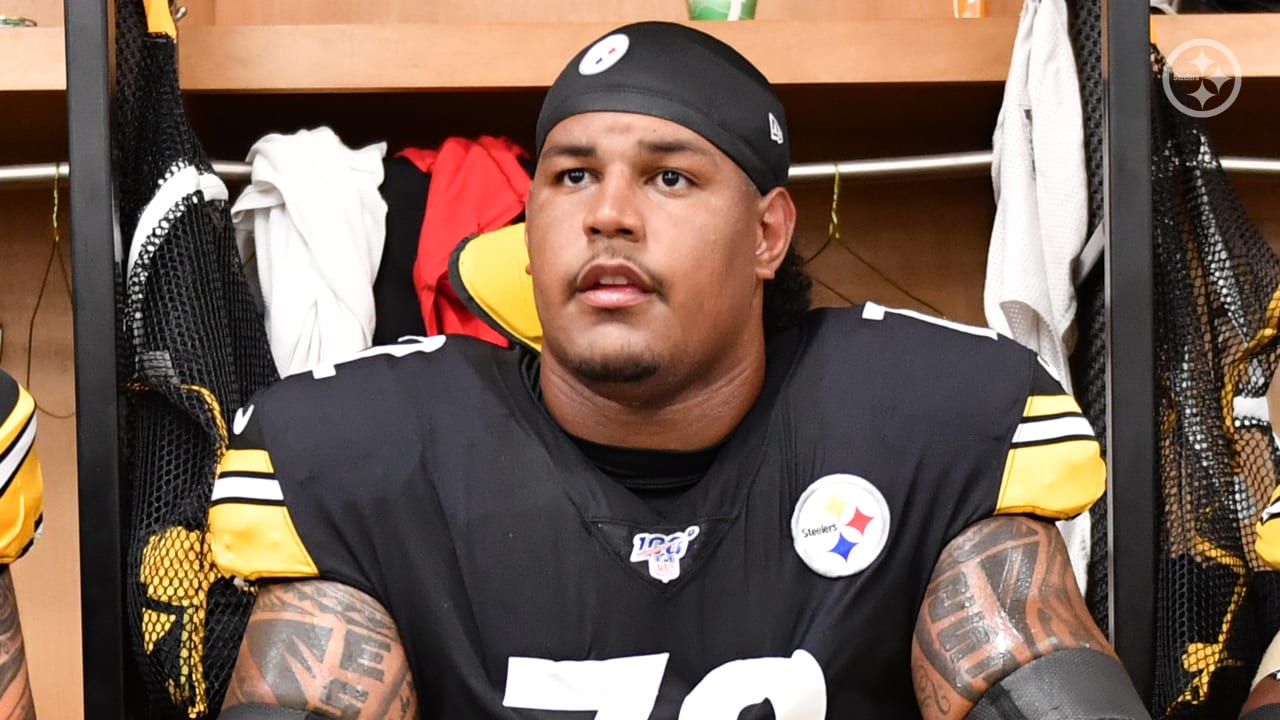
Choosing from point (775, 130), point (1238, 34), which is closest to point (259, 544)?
point (775, 130)

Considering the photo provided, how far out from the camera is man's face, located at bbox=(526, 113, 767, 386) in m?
1.53

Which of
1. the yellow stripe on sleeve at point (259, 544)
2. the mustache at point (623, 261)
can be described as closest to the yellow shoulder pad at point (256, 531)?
the yellow stripe on sleeve at point (259, 544)

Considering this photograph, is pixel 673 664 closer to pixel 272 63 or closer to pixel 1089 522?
pixel 1089 522

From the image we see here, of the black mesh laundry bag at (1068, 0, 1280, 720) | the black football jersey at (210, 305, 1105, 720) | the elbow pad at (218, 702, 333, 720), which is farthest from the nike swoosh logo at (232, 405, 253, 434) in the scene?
the black mesh laundry bag at (1068, 0, 1280, 720)

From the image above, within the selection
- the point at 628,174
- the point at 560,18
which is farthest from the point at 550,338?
the point at 560,18

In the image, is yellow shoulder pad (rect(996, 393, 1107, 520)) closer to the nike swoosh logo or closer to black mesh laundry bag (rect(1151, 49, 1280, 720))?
black mesh laundry bag (rect(1151, 49, 1280, 720))

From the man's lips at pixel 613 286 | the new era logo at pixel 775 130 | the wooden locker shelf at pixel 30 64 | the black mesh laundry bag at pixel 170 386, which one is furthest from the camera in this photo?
the wooden locker shelf at pixel 30 64

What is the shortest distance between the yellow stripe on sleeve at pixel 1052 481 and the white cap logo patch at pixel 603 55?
568 millimetres

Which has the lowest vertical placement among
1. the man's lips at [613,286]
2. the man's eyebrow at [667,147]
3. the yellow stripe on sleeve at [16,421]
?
the yellow stripe on sleeve at [16,421]

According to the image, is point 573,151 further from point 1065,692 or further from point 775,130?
point 1065,692

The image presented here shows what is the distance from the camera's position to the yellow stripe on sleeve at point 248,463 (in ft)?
5.09

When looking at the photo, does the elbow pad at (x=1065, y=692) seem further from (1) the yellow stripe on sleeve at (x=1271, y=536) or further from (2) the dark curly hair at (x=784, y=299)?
(2) the dark curly hair at (x=784, y=299)

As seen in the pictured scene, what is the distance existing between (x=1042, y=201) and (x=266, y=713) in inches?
44.4

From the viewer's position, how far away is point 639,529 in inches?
62.1
